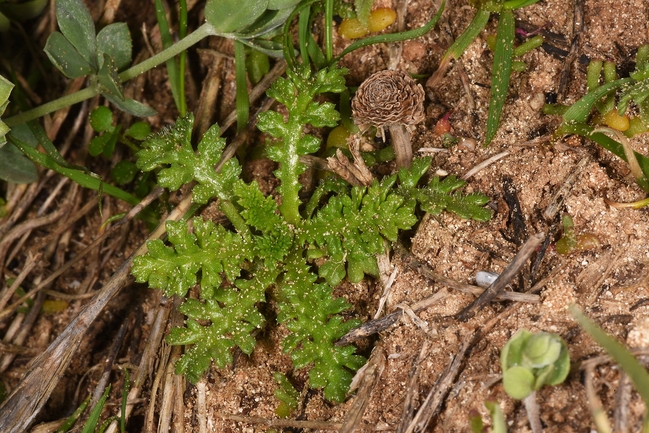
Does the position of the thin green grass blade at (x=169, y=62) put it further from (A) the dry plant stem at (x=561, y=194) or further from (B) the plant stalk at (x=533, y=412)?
(B) the plant stalk at (x=533, y=412)

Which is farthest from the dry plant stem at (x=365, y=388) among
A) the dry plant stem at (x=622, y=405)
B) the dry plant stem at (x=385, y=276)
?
the dry plant stem at (x=622, y=405)

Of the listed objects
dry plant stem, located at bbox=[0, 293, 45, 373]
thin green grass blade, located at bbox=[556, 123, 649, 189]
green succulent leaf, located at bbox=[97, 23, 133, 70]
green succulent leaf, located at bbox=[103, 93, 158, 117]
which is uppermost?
thin green grass blade, located at bbox=[556, 123, 649, 189]

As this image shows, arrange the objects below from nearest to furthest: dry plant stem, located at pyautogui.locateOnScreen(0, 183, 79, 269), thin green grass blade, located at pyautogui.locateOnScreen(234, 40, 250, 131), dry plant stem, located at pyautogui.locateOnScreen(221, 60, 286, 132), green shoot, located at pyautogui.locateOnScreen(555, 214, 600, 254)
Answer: green shoot, located at pyautogui.locateOnScreen(555, 214, 600, 254), thin green grass blade, located at pyautogui.locateOnScreen(234, 40, 250, 131), dry plant stem, located at pyautogui.locateOnScreen(221, 60, 286, 132), dry plant stem, located at pyautogui.locateOnScreen(0, 183, 79, 269)

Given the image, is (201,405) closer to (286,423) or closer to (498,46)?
(286,423)

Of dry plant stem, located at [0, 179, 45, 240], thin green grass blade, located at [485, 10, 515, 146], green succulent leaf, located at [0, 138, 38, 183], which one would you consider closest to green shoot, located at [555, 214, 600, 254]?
thin green grass blade, located at [485, 10, 515, 146]

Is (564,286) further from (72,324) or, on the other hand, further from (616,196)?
(72,324)

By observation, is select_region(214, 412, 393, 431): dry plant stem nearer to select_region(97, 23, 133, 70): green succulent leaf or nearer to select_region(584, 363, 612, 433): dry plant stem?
select_region(584, 363, 612, 433): dry plant stem
